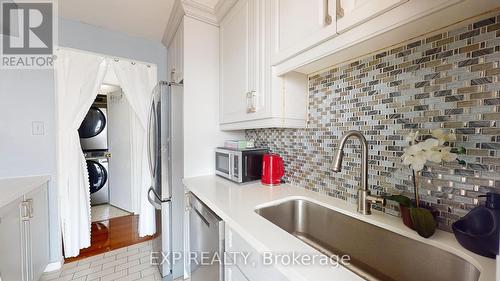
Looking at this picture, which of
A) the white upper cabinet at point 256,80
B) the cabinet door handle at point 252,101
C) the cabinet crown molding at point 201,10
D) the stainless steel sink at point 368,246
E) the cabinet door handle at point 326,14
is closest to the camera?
the stainless steel sink at point 368,246

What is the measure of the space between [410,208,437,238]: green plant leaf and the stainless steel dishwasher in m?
0.78

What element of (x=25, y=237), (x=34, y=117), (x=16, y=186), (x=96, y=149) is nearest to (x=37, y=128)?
(x=34, y=117)

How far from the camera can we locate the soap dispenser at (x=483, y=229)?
55cm

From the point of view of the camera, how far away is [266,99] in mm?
1199

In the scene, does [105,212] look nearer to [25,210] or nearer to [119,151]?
[119,151]

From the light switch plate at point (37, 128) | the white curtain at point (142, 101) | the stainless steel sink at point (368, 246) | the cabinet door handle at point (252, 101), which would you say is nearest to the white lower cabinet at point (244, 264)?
the stainless steel sink at point (368, 246)

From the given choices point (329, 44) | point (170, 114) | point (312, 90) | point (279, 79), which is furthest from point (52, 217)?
point (329, 44)

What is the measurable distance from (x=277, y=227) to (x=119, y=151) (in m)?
3.34

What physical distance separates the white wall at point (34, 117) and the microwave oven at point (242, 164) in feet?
5.41

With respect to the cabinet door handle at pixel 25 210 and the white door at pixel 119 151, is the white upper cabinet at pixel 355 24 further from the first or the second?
the white door at pixel 119 151

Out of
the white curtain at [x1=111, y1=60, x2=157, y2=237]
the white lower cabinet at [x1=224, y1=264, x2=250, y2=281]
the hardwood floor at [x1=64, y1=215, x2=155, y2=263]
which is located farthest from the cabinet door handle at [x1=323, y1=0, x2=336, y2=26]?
the hardwood floor at [x1=64, y1=215, x2=155, y2=263]

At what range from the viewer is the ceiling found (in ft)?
5.49

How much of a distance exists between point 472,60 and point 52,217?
300 cm

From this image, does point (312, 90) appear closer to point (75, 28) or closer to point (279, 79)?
point (279, 79)
